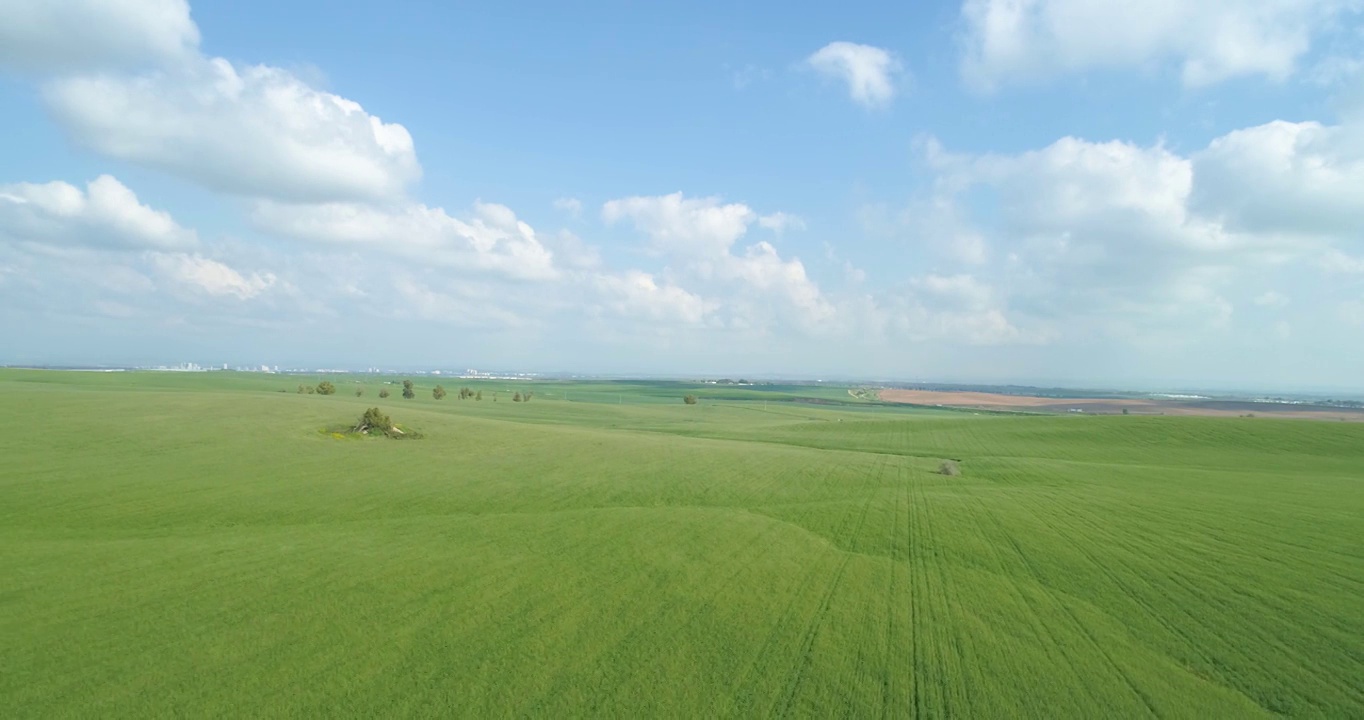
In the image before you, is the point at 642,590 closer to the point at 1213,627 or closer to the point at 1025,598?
the point at 1025,598

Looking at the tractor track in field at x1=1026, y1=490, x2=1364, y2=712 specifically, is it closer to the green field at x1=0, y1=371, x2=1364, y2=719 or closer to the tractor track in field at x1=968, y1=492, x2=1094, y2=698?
the green field at x1=0, y1=371, x2=1364, y2=719

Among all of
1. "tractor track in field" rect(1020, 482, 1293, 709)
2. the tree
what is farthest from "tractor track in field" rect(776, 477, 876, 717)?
the tree

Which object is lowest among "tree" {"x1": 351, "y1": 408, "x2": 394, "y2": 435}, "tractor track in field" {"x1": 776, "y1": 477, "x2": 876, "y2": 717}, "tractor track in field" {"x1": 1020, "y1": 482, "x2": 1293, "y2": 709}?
"tractor track in field" {"x1": 776, "y1": 477, "x2": 876, "y2": 717}

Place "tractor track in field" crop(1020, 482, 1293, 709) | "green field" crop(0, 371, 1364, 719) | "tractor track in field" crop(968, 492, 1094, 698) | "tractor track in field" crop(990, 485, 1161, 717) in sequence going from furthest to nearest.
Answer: "tractor track in field" crop(1020, 482, 1293, 709) < "tractor track in field" crop(968, 492, 1094, 698) < "tractor track in field" crop(990, 485, 1161, 717) < "green field" crop(0, 371, 1364, 719)

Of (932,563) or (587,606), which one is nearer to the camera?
(587,606)

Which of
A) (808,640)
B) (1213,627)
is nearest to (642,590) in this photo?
(808,640)

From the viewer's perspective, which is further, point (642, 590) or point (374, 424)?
point (374, 424)

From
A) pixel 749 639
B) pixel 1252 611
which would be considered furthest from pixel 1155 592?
pixel 749 639

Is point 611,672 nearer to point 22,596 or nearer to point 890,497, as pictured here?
point 22,596
